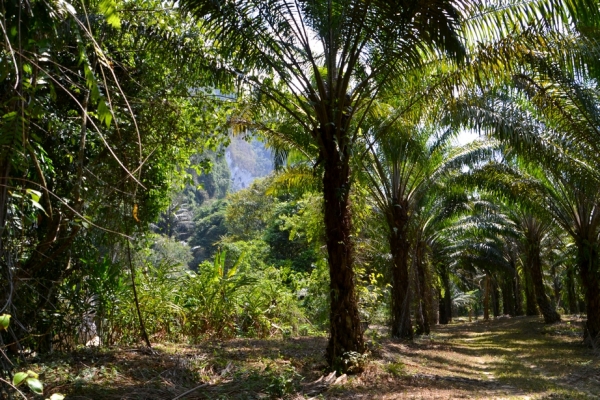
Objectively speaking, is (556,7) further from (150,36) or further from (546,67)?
(150,36)

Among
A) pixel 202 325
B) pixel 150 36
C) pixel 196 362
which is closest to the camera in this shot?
pixel 196 362

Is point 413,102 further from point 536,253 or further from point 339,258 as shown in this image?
point 536,253

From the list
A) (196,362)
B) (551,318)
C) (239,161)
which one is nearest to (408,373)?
(196,362)

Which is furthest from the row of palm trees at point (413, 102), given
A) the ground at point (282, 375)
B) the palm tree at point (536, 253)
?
the palm tree at point (536, 253)

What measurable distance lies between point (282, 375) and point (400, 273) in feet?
28.2

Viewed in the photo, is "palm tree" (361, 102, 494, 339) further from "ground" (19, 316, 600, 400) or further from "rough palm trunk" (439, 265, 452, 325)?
"rough palm trunk" (439, 265, 452, 325)

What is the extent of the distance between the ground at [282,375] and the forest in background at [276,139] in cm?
52

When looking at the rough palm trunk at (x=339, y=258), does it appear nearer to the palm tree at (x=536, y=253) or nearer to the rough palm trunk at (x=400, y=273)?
the rough palm trunk at (x=400, y=273)

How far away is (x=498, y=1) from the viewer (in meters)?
7.74

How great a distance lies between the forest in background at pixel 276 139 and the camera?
5867mm

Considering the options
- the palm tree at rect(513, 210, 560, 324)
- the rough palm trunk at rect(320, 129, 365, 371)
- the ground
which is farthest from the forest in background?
the palm tree at rect(513, 210, 560, 324)

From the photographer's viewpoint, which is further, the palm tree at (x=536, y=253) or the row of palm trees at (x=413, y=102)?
the palm tree at (x=536, y=253)

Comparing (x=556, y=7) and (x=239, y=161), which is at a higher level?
(x=239, y=161)

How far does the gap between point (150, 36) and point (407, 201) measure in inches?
362
